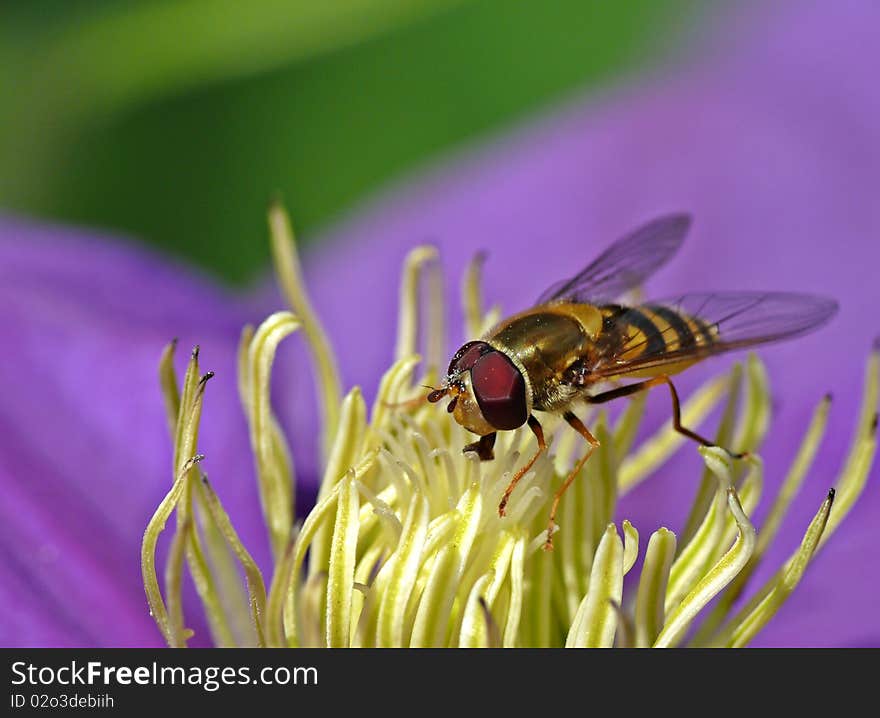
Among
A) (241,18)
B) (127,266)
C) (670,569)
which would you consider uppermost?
(241,18)

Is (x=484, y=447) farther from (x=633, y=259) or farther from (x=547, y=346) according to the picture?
(x=633, y=259)

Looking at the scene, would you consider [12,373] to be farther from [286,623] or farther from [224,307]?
[286,623]

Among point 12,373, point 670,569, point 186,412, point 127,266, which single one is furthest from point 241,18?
point 670,569

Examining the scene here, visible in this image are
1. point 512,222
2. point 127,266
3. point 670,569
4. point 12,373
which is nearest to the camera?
point 670,569

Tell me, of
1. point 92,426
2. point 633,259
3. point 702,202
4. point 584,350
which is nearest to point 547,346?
point 584,350

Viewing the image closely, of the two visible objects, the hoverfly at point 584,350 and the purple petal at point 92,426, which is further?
the purple petal at point 92,426

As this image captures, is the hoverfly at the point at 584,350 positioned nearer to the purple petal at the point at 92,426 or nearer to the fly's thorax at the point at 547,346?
the fly's thorax at the point at 547,346

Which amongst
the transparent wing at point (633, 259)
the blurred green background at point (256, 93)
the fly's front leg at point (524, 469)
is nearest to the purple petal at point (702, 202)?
the blurred green background at point (256, 93)
